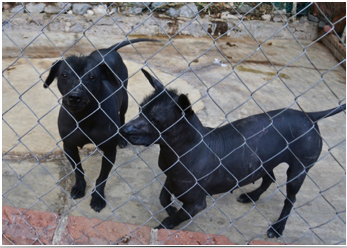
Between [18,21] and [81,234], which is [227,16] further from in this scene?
[81,234]

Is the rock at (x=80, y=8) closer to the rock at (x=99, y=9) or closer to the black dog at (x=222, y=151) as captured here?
the rock at (x=99, y=9)

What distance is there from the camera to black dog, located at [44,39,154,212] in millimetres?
2619

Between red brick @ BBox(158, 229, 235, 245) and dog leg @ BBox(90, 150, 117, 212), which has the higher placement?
red brick @ BBox(158, 229, 235, 245)

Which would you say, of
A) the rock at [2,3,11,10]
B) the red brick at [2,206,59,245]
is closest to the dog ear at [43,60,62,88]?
the red brick at [2,206,59,245]

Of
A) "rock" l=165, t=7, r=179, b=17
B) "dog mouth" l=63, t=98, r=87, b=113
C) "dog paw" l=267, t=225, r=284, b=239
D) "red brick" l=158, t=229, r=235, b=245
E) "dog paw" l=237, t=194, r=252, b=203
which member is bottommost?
"rock" l=165, t=7, r=179, b=17

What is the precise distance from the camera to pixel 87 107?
113 inches

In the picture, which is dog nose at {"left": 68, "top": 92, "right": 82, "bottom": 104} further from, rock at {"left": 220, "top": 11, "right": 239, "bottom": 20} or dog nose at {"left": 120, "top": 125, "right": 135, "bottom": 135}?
rock at {"left": 220, "top": 11, "right": 239, "bottom": 20}

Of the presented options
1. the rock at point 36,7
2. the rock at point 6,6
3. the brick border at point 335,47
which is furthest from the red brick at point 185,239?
the rock at point 6,6

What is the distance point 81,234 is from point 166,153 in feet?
2.70

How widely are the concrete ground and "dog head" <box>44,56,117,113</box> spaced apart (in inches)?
8.9

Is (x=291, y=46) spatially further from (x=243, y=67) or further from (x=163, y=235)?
(x=163, y=235)

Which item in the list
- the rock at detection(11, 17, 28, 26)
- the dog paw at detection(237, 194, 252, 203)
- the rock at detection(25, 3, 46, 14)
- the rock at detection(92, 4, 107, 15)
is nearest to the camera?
the dog paw at detection(237, 194, 252, 203)

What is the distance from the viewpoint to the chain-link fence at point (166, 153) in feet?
8.00

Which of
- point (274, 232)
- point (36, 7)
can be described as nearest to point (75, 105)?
point (274, 232)
